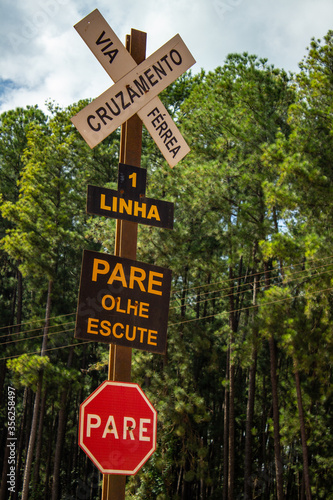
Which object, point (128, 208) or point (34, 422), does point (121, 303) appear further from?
point (34, 422)

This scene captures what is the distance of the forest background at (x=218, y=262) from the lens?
16.8 metres

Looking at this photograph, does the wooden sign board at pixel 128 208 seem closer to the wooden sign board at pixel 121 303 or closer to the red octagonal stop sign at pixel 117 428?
the wooden sign board at pixel 121 303

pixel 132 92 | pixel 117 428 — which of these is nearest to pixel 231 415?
pixel 117 428

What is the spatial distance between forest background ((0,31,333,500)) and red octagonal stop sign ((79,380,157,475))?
39.8 ft

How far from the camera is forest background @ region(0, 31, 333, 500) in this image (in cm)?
1677

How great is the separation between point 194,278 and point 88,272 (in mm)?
18016

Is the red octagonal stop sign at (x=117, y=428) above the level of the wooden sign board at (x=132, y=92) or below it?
below

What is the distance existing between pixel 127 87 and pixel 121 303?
1796mm

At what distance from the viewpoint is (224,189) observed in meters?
19.9

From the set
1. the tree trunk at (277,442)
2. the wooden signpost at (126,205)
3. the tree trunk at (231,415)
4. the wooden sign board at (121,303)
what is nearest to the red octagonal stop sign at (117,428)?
the wooden signpost at (126,205)

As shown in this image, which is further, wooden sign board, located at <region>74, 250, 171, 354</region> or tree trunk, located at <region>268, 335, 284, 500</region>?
tree trunk, located at <region>268, 335, 284, 500</region>

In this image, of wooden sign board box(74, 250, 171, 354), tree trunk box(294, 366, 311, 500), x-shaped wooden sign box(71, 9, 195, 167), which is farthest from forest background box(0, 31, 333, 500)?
wooden sign board box(74, 250, 171, 354)

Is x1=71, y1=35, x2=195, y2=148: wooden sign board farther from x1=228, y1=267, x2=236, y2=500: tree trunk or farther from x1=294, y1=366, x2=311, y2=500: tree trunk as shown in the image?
x1=228, y1=267, x2=236, y2=500: tree trunk

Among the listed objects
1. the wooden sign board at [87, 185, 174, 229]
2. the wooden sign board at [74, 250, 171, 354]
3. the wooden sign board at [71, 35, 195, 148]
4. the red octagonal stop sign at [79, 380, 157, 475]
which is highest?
the wooden sign board at [71, 35, 195, 148]
